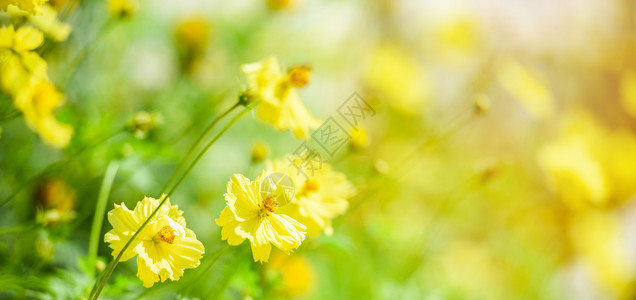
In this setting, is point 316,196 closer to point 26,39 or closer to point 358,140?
point 358,140

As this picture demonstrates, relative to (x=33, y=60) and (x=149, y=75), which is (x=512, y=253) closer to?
(x=149, y=75)

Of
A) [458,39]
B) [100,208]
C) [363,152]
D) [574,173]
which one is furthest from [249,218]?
[458,39]

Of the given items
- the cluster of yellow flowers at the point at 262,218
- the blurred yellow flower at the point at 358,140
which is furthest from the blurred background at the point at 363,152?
the cluster of yellow flowers at the point at 262,218

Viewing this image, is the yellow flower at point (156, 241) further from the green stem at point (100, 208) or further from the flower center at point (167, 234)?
the green stem at point (100, 208)

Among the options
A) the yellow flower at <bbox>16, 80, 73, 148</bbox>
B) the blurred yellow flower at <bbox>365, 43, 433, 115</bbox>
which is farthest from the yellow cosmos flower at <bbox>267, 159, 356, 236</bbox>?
the blurred yellow flower at <bbox>365, 43, 433, 115</bbox>

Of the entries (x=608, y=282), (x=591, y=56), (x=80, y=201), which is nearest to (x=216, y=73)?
(x=80, y=201)

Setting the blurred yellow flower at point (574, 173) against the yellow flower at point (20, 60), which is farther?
the blurred yellow flower at point (574, 173)

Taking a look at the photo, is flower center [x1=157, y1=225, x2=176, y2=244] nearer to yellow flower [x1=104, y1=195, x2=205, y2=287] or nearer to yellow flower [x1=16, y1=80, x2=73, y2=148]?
yellow flower [x1=104, y1=195, x2=205, y2=287]
